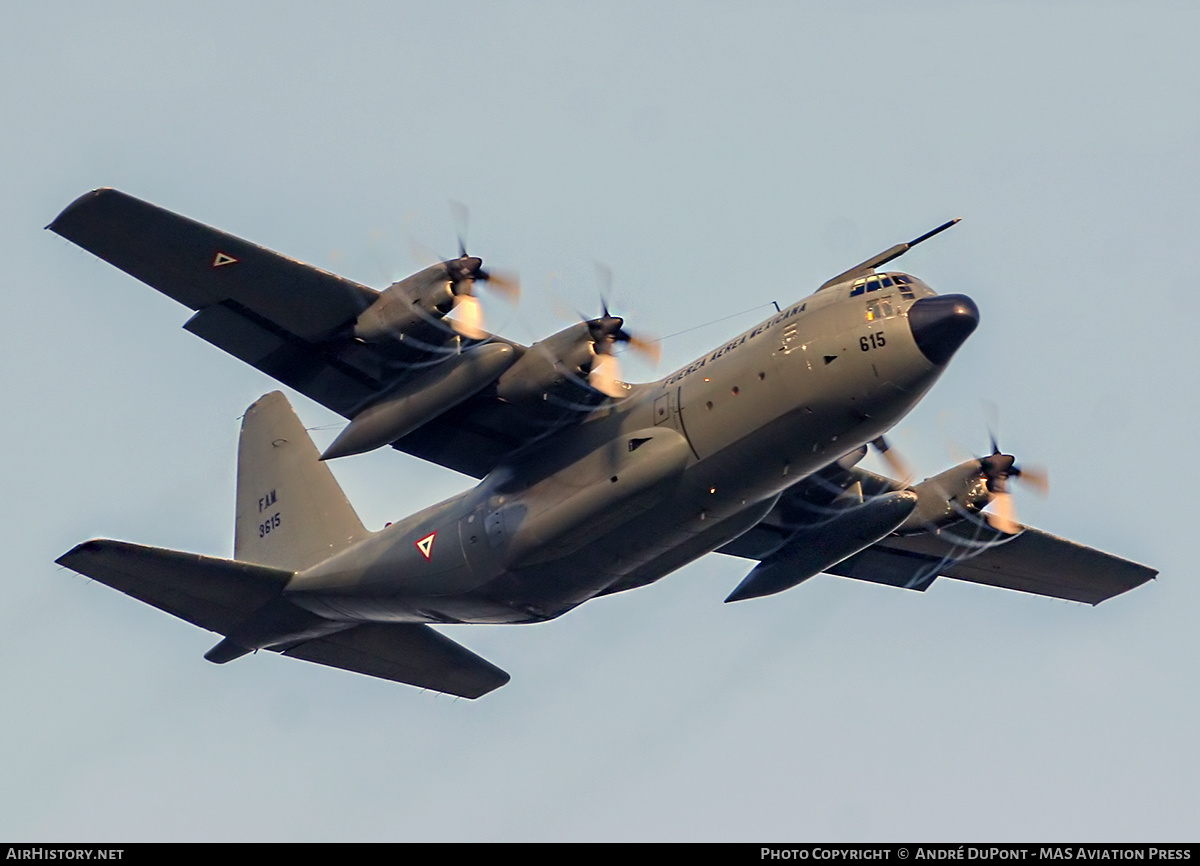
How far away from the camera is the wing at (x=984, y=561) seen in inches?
1244

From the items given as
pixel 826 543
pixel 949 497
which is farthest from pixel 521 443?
pixel 949 497

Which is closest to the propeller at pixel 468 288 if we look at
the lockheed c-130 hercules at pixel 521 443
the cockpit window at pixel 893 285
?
the lockheed c-130 hercules at pixel 521 443

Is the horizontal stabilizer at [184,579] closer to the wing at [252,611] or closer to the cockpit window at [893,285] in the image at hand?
the wing at [252,611]

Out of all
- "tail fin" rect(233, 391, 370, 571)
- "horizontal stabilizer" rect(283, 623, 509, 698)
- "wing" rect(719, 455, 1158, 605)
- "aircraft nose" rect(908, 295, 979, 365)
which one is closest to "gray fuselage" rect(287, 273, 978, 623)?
"aircraft nose" rect(908, 295, 979, 365)

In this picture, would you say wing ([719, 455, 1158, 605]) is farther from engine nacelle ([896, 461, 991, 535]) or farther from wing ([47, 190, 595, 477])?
wing ([47, 190, 595, 477])

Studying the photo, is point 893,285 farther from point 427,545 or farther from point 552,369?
point 427,545

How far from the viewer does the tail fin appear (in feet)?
102

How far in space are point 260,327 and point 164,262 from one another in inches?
74.2

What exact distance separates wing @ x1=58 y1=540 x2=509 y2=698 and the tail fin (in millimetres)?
1636

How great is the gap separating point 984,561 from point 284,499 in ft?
45.3

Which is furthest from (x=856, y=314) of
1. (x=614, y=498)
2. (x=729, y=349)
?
(x=614, y=498)

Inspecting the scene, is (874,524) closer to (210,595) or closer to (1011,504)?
(1011,504)

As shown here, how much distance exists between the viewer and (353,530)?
3072 cm
